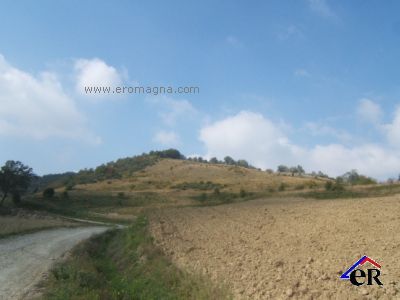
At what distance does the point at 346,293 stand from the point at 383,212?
784 cm

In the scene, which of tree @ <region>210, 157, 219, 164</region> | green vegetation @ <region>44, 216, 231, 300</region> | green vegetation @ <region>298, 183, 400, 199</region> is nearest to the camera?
green vegetation @ <region>44, 216, 231, 300</region>

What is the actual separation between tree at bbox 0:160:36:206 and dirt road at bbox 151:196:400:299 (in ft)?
194

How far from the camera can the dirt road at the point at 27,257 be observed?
1393cm

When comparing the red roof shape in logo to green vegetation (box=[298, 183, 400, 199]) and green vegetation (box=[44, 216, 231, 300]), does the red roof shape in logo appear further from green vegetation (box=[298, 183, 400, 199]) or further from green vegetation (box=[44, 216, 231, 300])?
green vegetation (box=[298, 183, 400, 199])

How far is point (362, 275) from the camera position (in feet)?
27.8

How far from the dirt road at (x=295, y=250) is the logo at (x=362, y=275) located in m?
0.15

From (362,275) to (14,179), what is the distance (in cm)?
7146

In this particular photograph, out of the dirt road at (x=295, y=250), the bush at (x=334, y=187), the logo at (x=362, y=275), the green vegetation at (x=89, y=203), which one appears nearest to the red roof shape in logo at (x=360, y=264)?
the logo at (x=362, y=275)

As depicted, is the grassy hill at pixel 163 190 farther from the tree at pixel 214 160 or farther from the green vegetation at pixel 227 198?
the tree at pixel 214 160

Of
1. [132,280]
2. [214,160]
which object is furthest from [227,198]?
[214,160]

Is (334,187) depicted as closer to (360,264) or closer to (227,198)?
(227,198)

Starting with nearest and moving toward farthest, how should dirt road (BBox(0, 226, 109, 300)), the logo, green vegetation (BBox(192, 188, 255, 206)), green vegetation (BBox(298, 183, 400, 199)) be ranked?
the logo → dirt road (BBox(0, 226, 109, 300)) → green vegetation (BBox(298, 183, 400, 199)) → green vegetation (BBox(192, 188, 255, 206))

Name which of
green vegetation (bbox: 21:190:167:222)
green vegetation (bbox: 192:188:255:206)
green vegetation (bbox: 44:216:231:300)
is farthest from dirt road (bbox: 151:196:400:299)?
green vegetation (bbox: 21:190:167:222)

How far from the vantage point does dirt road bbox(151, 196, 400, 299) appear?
27.8 ft
